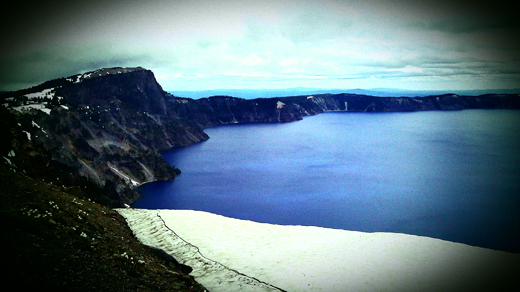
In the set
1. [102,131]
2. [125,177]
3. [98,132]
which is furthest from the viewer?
[102,131]

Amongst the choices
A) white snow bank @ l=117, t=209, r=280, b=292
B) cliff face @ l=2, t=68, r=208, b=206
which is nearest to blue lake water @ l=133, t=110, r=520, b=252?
cliff face @ l=2, t=68, r=208, b=206

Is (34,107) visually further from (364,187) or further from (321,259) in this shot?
(321,259)

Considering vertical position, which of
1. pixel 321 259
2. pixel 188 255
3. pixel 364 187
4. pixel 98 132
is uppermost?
pixel 98 132

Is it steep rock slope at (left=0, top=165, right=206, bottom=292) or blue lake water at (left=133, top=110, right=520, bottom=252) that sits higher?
steep rock slope at (left=0, top=165, right=206, bottom=292)

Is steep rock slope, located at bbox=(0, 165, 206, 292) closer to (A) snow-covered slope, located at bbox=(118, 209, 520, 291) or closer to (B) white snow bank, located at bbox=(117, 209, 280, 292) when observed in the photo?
(B) white snow bank, located at bbox=(117, 209, 280, 292)

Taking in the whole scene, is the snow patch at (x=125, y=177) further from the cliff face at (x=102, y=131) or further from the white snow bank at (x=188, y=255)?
the white snow bank at (x=188, y=255)

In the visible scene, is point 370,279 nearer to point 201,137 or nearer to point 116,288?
point 116,288

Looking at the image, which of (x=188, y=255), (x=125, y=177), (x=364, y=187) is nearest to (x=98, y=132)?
(x=125, y=177)
